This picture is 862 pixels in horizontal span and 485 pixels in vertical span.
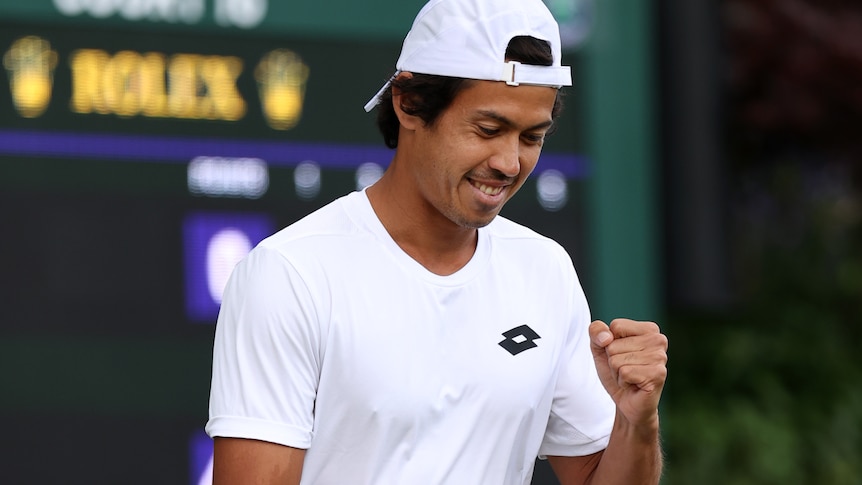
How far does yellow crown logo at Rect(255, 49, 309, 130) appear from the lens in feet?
13.3

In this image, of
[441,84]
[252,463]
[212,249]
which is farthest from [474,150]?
[212,249]

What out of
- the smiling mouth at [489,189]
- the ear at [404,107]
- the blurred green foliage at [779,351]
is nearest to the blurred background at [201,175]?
the blurred green foliage at [779,351]

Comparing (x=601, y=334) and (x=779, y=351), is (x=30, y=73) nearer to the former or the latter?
(x=601, y=334)

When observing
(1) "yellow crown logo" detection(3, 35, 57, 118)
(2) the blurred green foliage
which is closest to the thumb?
(1) "yellow crown logo" detection(3, 35, 57, 118)

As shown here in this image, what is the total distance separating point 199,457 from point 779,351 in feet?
10.5

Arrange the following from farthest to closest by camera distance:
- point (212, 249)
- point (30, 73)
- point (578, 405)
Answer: point (212, 249) → point (30, 73) → point (578, 405)

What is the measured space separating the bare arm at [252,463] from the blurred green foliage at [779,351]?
12.5 ft

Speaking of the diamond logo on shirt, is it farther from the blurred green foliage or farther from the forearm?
the blurred green foliage

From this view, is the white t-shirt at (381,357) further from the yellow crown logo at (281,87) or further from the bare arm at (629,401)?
the yellow crown logo at (281,87)

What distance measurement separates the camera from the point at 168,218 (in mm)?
3953

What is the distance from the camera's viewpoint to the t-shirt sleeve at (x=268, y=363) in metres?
2.13

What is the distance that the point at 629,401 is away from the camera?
2.30m

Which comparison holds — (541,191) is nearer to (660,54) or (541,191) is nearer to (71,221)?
(660,54)

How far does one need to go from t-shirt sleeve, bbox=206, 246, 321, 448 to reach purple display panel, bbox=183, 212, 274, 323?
5.95ft
